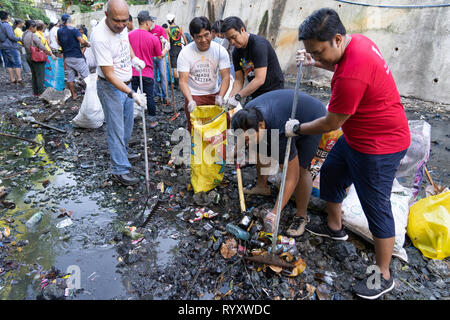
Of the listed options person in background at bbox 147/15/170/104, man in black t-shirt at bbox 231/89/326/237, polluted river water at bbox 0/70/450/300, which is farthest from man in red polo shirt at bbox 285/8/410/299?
person in background at bbox 147/15/170/104

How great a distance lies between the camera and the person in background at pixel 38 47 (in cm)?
656

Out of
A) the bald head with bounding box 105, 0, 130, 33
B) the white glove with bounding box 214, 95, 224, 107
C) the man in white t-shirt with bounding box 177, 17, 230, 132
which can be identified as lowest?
the white glove with bounding box 214, 95, 224, 107

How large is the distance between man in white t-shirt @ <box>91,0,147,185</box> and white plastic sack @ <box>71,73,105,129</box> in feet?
5.60

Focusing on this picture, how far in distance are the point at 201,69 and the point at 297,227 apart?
221 cm

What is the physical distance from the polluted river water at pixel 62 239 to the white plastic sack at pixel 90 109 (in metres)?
1.50

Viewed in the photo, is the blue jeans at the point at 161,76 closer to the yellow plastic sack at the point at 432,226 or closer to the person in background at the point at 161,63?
the person in background at the point at 161,63

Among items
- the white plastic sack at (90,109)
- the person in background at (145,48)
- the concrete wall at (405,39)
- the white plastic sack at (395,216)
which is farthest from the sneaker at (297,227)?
the concrete wall at (405,39)

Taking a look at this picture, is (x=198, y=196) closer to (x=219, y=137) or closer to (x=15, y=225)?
(x=219, y=137)

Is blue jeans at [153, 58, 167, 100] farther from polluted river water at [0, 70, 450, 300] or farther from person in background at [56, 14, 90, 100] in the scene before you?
polluted river water at [0, 70, 450, 300]

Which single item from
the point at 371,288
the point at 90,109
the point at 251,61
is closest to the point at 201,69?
the point at 251,61

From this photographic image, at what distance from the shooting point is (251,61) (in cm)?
310

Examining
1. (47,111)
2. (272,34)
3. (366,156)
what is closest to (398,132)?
(366,156)

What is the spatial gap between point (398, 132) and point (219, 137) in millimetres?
1726

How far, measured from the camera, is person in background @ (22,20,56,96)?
21.5 ft
